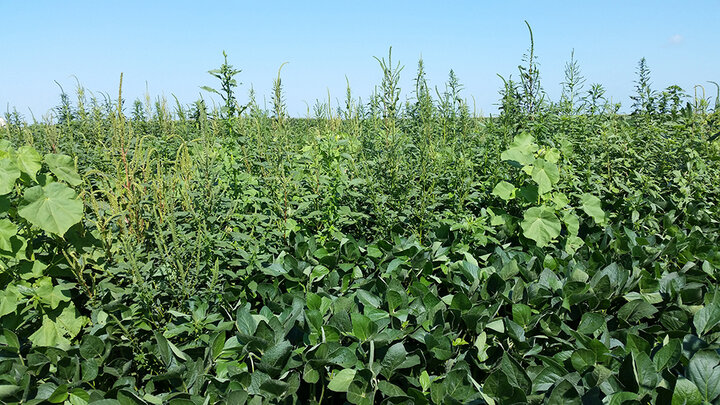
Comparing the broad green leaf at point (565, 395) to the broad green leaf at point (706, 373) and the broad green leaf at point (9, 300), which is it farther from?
the broad green leaf at point (9, 300)

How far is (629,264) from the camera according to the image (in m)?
2.46

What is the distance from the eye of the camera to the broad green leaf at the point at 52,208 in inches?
75.9

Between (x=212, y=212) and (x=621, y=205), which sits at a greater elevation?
(x=212, y=212)

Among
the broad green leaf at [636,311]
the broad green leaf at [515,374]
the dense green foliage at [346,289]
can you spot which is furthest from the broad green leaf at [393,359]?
the broad green leaf at [636,311]

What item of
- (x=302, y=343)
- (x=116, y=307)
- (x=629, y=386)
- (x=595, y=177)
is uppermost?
(x=595, y=177)

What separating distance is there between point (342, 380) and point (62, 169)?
1.62m

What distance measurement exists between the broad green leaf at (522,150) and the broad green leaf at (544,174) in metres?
0.07

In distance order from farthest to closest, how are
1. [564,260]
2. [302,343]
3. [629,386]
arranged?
[564,260] → [302,343] → [629,386]

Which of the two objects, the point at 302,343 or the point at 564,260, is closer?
the point at 302,343

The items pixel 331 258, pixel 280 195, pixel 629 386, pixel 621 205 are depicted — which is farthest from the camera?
pixel 621 205

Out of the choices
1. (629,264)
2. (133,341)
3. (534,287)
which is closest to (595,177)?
(629,264)

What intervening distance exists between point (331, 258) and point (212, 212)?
64 centimetres

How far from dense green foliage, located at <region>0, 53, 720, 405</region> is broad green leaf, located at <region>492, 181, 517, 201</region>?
0.02 metres

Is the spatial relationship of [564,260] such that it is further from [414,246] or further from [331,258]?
[331,258]
